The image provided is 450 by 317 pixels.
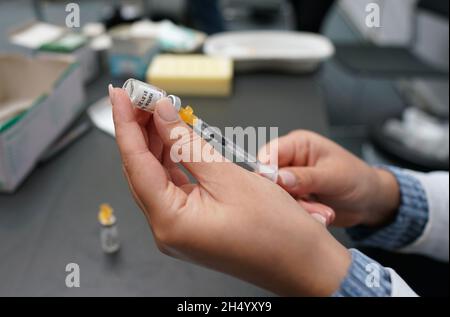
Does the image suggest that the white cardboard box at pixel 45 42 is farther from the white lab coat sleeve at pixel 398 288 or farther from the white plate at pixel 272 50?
the white lab coat sleeve at pixel 398 288

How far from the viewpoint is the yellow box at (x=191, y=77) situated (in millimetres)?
904

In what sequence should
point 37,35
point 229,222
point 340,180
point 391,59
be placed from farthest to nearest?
point 391,59 → point 37,35 → point 340,180 → point 229,222

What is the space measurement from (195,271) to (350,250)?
0.20 meters

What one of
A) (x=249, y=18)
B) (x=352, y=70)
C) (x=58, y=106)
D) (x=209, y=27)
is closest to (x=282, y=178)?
(x=58, y=106)

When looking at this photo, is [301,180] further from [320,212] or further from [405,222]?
[405,222]

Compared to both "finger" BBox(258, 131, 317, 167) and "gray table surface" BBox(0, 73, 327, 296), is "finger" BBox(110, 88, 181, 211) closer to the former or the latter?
"gray table surface" BBox(0, 73, 327, 296)

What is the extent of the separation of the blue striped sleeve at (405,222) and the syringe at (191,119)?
0.24 metres

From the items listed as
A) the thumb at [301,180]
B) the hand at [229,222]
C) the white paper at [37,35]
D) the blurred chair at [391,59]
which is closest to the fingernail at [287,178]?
the thumb at [301,180]

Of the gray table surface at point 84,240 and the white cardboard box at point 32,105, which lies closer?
the gray table surface at point 84,240

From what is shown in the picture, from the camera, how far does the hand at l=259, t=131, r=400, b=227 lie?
59cm

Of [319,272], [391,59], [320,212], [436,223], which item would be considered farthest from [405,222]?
[391,59]

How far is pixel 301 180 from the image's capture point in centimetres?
56

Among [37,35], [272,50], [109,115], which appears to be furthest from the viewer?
[272,50]

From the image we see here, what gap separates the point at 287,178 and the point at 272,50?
27.1 inches
